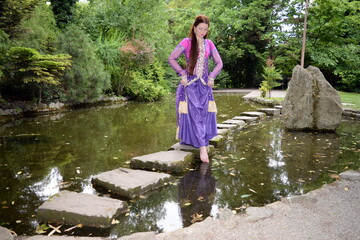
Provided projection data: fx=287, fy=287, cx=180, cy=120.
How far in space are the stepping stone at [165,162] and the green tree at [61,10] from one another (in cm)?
1119

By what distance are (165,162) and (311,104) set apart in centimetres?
382

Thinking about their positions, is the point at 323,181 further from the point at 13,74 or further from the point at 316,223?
the point at 13,74

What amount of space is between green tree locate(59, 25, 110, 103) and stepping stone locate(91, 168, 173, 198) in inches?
294

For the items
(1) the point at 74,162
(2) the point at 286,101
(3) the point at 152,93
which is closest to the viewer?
(1) the point at 74,162

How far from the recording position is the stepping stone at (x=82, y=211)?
231 centimetres

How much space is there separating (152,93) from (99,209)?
11.5 m

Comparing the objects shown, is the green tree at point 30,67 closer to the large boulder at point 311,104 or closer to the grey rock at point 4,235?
the large boulder at point 311,104

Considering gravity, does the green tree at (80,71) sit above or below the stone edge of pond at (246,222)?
above

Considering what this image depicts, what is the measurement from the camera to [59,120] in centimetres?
767

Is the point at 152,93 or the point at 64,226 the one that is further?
the point at 152,93

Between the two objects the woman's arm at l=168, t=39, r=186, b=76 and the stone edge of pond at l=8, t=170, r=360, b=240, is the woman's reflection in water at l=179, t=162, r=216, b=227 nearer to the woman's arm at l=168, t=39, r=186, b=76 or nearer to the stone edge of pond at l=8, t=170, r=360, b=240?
the stone edge of pond at l=8, t=170, r=360, b=240

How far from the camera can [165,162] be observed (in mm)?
3662

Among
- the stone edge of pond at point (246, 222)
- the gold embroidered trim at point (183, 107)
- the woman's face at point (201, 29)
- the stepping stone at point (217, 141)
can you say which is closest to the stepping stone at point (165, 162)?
the gold embroidered trim at point (183, 107)

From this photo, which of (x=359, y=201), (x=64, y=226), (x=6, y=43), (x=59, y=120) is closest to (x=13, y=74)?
(x=6, y=43)
